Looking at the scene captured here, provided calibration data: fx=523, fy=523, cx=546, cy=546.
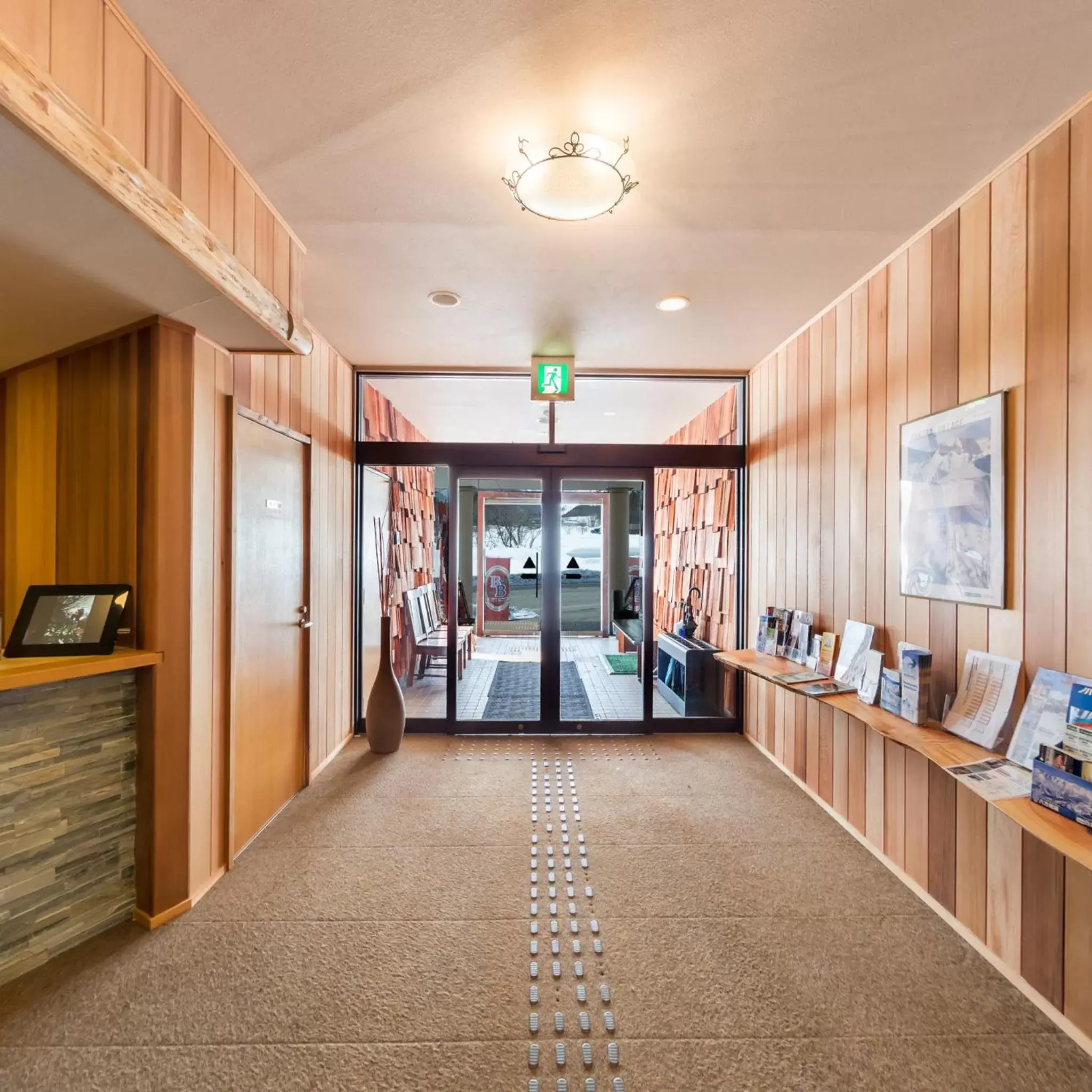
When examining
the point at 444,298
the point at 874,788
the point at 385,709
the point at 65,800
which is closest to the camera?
the point at 65,800

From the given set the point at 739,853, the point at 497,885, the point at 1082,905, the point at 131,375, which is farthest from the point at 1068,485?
the point at 131,375

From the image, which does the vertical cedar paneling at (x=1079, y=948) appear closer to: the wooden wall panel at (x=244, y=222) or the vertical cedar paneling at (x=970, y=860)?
the vertical cedar paneling at (x=970, y=860)

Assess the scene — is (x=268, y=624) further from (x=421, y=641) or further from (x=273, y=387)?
(x=421, y=641)

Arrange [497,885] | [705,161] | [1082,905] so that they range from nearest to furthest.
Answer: [1082,905], [705,161], [497,885]

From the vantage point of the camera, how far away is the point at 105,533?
6.91ft

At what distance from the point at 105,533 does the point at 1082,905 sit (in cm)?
362

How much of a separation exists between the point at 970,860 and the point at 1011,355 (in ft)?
6.16

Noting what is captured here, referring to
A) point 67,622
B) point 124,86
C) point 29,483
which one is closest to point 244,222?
point 124,86

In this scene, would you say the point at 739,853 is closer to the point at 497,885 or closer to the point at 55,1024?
the point at 497,885

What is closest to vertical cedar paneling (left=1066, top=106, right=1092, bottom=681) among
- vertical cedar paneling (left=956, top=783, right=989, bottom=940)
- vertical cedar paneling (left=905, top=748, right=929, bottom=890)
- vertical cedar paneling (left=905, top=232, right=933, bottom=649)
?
vertical cedar paneling (left=905, top=232, right=933, bottom=649)

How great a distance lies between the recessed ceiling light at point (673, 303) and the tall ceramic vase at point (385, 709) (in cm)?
269

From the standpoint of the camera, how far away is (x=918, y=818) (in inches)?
89.0

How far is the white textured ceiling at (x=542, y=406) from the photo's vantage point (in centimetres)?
427

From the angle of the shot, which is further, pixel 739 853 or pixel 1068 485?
pixel 739 853
